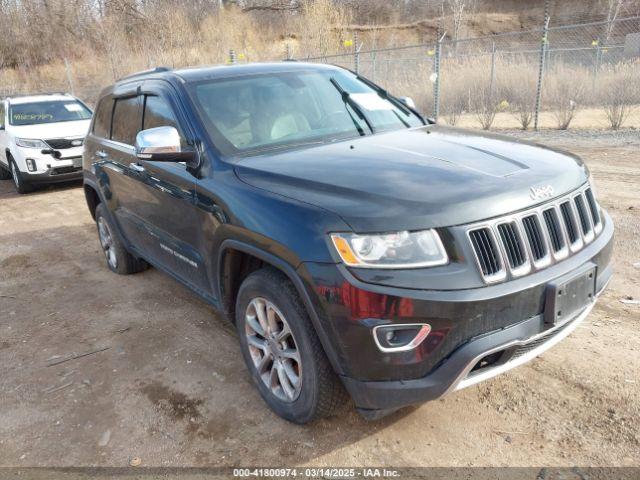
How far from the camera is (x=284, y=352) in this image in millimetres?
2699

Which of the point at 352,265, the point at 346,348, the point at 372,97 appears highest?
the point at 372,97

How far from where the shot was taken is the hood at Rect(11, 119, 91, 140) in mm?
9367

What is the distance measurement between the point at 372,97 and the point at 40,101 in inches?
350

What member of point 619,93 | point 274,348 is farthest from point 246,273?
point 619,93

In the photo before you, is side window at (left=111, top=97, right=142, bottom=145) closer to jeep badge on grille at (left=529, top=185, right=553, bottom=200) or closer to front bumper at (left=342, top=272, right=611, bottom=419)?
front bumper at (left=342, top=272, right=611, bottom=419)

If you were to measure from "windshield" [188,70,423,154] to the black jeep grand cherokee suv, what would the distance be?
0.04ft

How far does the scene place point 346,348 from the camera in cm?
226

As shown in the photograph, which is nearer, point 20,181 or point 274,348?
point 274,348

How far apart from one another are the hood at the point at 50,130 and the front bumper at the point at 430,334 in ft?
28.5

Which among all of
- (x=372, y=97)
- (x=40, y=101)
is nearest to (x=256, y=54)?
(x=40, y=101)

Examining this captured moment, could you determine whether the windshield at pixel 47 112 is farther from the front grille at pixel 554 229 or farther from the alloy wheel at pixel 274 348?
the front grille at pixel 554 229

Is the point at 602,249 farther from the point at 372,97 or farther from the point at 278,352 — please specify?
the point at 372,97

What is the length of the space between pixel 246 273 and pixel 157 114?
4.86ft

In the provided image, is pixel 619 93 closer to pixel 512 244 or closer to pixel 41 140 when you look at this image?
pixel 512 244
